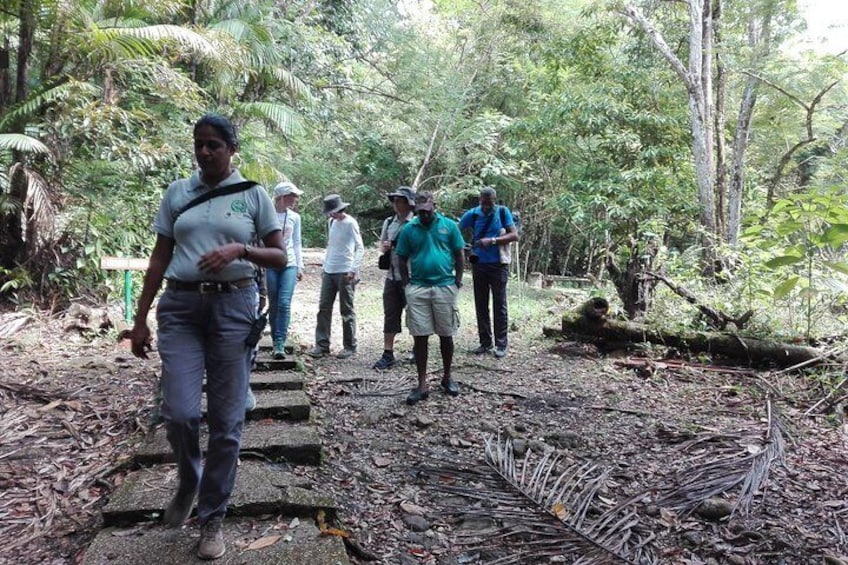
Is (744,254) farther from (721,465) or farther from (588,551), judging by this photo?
(588,551)

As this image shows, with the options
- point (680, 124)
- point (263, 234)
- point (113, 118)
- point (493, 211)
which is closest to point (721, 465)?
point (263, 234)

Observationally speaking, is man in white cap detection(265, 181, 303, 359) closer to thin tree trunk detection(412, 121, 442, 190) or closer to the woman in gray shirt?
the woman in gray shirt

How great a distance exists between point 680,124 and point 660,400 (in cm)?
797

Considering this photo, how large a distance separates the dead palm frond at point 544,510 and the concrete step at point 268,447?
0.70m

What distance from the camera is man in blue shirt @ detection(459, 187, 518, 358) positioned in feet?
21.1

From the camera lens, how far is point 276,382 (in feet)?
14.8

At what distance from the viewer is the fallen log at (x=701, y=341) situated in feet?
18.1

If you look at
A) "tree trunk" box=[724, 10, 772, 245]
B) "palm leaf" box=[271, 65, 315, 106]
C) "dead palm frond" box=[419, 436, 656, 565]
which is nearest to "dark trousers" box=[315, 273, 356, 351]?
"dead palm frond" box=[419, 436, 656, 565]

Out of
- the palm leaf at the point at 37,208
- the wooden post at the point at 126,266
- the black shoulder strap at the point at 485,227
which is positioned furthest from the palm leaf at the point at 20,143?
the black shoulder strap at the point at 485,227

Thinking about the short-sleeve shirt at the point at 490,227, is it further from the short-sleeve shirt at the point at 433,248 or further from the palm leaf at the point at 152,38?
the palm leaf at the point at 152,38

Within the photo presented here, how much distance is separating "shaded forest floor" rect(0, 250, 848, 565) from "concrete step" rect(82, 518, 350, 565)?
202 mm

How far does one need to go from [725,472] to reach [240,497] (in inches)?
105

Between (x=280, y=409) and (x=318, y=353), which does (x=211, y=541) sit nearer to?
(x=280, y=409)

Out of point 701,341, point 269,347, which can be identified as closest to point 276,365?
point 269,347
